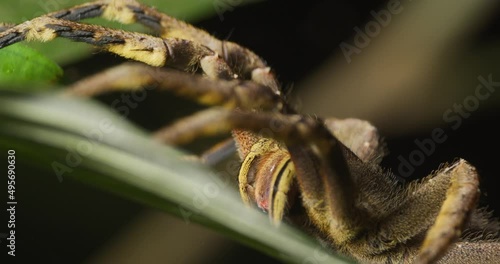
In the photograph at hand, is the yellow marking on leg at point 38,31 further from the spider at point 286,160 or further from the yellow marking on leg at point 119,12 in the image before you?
the yellow marking on leg at point 119,12

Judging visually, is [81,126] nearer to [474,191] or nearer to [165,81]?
[165,81]

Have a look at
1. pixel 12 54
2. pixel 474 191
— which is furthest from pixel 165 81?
pixel 474 191

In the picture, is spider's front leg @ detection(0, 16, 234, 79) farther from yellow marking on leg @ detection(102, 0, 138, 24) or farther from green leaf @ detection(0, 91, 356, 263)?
green leaf @ detection(0, 91, 356, 263)

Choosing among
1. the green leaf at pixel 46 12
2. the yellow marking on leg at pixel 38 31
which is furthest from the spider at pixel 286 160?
the green leaf at pixel 46 12

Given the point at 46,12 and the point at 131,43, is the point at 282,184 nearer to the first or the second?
the point at 131,43

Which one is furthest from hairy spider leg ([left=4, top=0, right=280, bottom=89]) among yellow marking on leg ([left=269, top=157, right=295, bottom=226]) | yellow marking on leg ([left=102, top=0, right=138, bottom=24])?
yellow marking on leg ([left=269, top=157, right=295, bottom=226])

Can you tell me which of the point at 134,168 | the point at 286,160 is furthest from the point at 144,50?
the point at 134,168

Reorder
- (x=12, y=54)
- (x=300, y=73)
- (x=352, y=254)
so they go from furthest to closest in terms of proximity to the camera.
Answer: (x=300, y=73)
(x=352, y=254)
(x=12, y=54)
